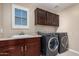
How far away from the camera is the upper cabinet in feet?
5.77

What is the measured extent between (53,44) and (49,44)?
0.08 metres

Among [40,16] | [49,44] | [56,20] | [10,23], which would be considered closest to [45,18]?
[40,16]

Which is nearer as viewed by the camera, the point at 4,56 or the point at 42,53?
the point at 4,56

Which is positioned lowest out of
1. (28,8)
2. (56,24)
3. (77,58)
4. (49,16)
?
(77,58)

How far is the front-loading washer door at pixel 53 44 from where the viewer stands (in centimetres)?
180

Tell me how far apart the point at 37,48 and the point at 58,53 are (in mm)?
383

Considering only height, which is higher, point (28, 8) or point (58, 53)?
point (28, 8)

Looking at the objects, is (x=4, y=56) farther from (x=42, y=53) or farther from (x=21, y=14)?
(x=21, y=14)

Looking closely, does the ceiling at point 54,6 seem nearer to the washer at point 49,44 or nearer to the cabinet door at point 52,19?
the cabinet door at point 52,19

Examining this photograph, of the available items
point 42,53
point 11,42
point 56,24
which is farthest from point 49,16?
point 11,42

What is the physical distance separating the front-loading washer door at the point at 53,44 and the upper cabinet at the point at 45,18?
0.28 m

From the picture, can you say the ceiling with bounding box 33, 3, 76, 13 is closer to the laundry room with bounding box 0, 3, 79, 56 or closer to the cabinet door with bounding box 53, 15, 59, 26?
the laundry room with bounding box 0, 3, 79, 56

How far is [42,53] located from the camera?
179 centimetres

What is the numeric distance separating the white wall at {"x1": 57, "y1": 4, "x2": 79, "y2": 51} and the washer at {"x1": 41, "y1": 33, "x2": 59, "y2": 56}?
171 mm
